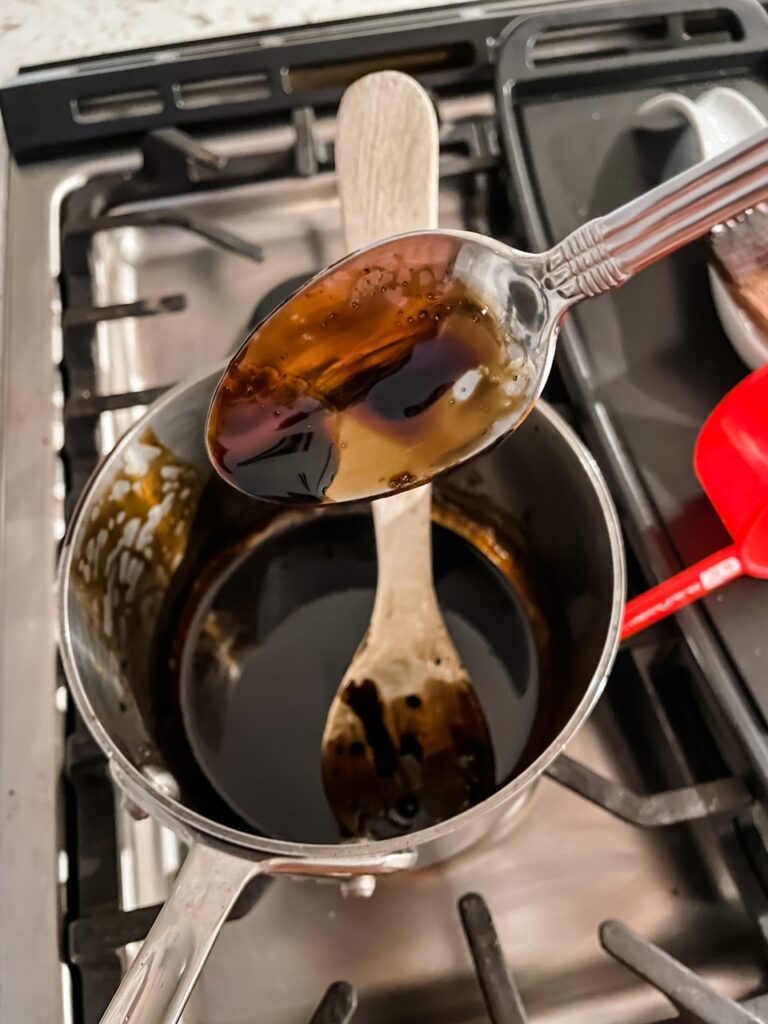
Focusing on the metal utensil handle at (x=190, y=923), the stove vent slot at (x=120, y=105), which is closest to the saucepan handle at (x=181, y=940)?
the metal utensil handle at (x=190, y=923)

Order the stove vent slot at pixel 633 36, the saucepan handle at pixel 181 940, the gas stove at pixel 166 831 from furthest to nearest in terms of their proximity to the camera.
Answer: the stove vent slot at pixel 633 36 → the gas stove at pixel 166 831 → the saucepan handle at pixel 181 940

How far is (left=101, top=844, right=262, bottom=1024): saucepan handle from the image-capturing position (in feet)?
0.88

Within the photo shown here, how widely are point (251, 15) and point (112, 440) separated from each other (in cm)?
31

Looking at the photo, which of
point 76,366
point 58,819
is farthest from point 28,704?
point 76,366

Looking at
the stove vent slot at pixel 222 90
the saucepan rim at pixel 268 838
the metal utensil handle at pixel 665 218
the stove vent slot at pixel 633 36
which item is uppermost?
the stove vent slot at pixel 222 90

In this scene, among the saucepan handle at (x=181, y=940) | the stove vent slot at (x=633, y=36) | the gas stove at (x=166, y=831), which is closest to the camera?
the saucepan handle at (x=181, y=940)

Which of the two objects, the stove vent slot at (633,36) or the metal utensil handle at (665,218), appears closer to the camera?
the metal utensil handle at (665,218)

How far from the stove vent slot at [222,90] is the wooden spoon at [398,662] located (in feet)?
0.52

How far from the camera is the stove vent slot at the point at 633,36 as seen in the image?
53cm

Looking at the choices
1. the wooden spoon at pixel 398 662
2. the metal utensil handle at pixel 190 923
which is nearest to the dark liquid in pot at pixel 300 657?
the wooden spoon at pixel 398 662

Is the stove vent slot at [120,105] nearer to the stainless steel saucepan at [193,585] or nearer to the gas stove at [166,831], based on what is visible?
the gas stove at [166,831]

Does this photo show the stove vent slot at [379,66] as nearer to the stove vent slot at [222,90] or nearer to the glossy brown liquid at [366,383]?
the stove vent slot at [222,90]

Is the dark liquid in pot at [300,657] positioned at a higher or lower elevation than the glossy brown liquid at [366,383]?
lower

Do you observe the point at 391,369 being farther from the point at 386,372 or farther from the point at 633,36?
the point at 633,36
